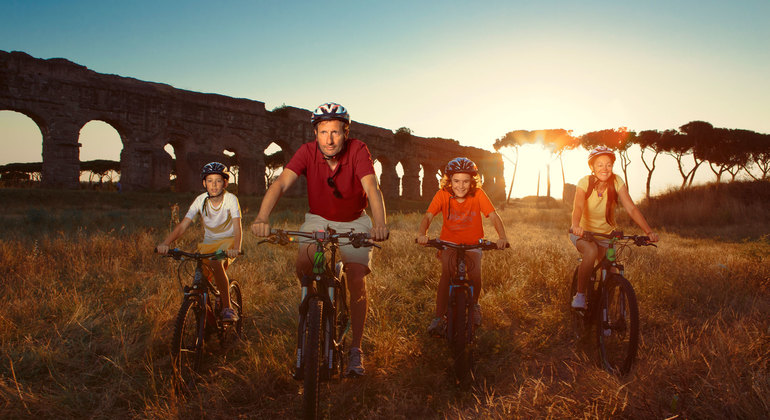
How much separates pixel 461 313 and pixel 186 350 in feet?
6.96

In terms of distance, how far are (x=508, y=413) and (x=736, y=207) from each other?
16080mm

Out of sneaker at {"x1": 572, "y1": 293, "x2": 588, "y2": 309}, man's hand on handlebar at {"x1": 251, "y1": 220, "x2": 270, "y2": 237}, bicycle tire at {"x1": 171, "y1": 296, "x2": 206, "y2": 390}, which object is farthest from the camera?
sneaker at {"x1": 572, "y1": 293, "x2": 588, "y2": 309}

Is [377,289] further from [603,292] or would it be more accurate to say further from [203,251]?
[603,292]

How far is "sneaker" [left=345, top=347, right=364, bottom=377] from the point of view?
9.44 feet

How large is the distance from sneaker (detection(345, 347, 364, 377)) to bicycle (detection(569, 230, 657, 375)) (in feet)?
6.42

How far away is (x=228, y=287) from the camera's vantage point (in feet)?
12.3

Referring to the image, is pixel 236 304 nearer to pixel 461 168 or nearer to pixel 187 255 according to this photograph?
pixel 187 255

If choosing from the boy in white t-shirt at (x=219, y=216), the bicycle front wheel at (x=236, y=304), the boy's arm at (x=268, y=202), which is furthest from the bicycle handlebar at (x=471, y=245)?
the bicycle front wheel at (x=236, y=304)

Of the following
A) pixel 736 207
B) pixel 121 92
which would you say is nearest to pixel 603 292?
pixel 736 207

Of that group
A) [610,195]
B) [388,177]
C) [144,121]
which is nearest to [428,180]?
[388,177]

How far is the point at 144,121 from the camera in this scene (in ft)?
60.7

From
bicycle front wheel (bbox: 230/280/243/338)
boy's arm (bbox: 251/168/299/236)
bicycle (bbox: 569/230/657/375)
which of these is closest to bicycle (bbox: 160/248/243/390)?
bicycle front wheel (bbox: 230/280/243/338)

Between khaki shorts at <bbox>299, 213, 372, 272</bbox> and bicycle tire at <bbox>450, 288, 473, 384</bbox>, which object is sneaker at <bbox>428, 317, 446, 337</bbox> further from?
khaki shorts at <bbox>299, 213, 372, 272</bbox>

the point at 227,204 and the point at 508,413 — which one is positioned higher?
the point at 227,204
